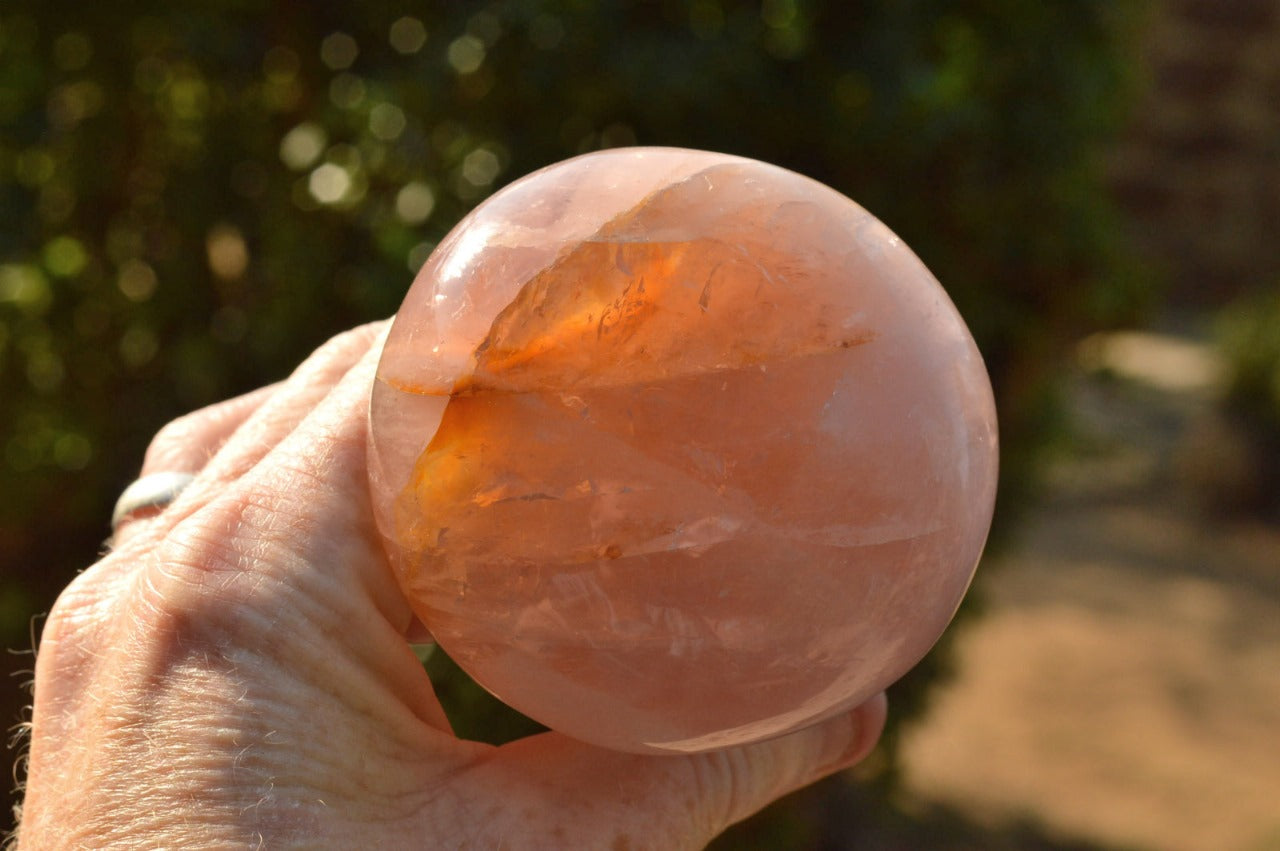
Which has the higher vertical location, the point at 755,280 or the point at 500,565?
the point at 755,280

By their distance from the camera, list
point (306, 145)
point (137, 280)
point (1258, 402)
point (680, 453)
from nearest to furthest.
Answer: point (680, 453) < point (306, 145) < point (137, 280) < point (1258, 402)

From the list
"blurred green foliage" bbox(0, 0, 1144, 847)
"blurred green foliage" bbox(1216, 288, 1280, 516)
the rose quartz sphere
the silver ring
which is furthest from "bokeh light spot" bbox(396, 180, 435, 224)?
"blurred green foliage" bbox(1216, 288, 1280, 516)

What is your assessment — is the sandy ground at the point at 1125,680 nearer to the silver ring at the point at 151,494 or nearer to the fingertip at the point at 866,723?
the fingertip at the point at 866,723

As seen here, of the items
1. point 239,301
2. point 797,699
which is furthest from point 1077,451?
point 797,699

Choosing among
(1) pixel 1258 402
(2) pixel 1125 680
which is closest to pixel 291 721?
(2) pixel 1125 680

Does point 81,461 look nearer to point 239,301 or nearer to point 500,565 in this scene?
point 239,301

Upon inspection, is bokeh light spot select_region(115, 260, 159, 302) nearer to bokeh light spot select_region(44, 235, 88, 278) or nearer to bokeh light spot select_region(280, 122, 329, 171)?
bokeh light spot select_region(44, 235, 88, 278)

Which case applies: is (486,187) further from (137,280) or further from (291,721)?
(291,721)
